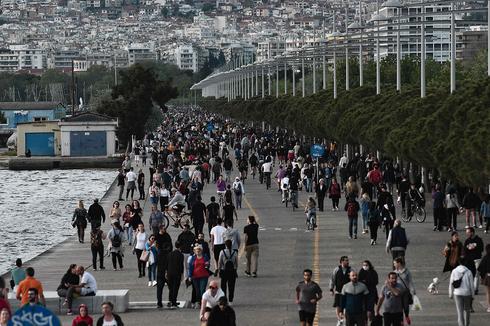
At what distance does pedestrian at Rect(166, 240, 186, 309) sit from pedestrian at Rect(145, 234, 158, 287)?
1.96 m

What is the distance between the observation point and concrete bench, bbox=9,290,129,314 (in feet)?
88.2

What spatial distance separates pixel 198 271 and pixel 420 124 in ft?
70.8

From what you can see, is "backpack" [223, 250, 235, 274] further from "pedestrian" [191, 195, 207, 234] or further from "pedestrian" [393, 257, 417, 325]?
"pedestrian" [191, 195, 207, 234]

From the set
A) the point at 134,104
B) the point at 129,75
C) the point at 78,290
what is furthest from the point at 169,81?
the point at 78,290

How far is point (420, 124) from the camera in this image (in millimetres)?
48031

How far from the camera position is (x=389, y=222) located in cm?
3872

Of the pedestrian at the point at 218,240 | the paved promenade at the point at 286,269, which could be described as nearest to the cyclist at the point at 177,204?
the paved promenade at the point at 286,269

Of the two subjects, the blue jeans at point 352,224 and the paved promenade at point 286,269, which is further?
the blue jeans at point 352,224

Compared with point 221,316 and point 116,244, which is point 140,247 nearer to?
point 116,244

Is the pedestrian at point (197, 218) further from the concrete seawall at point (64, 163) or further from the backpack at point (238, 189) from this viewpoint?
the concrete seawall at point (64, 163)

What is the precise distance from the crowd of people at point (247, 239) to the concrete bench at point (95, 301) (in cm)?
13

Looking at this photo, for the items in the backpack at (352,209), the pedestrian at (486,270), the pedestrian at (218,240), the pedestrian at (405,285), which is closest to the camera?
the pedestrian at (405,285)

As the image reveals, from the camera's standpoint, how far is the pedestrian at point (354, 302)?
23.3m

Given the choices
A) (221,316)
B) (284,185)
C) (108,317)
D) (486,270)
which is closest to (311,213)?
(284,185)
